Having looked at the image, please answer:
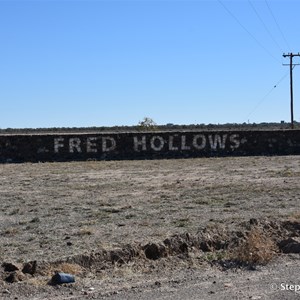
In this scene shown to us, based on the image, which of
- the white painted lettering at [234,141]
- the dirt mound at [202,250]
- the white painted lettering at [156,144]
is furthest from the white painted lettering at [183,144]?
the dirt mound at [202,250]

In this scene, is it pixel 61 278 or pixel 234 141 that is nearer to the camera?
pixel 61 278

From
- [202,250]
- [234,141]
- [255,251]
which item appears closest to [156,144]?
[234,141]

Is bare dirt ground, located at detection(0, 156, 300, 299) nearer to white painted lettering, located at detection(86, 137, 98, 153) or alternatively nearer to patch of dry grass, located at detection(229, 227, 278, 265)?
patch of dry grass, located at detection(229, 227, 278, 265)

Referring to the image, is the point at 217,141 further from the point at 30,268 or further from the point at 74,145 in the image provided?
the point at 30,268

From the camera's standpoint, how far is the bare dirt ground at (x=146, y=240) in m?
6.91

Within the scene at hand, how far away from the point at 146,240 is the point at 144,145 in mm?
24759

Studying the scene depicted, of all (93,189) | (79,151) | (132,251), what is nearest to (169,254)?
(132,251)

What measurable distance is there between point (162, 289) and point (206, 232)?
265cm

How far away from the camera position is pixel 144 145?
33656 mm

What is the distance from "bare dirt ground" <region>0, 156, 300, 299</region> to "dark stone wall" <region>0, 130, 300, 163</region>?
15599 mm

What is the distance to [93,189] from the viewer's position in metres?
17.0

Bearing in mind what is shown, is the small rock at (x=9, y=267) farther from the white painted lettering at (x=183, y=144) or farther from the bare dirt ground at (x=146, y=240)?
the white painted lettering at (x=183, y=144)

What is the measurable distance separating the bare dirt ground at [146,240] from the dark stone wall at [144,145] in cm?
1560

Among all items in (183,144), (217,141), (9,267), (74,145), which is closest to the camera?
(9,267)
